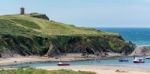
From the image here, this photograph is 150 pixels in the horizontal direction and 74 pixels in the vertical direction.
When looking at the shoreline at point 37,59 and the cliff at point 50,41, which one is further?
the cliff at point 50,41

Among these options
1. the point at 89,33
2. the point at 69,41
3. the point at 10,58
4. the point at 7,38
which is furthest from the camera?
the point at 89,33

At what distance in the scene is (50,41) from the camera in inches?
6875

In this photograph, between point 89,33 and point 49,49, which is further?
point 89,33

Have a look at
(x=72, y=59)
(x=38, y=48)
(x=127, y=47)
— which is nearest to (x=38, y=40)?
(x=38, y=48)

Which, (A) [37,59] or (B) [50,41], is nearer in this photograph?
(A) [37,59]

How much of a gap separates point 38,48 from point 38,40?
A: 5.32 m

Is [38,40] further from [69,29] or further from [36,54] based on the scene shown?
[69,29]

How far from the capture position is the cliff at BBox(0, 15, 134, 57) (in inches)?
6594

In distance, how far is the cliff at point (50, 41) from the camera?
168 metres

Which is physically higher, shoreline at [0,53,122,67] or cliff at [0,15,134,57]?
cliff at [0,15,134,57]

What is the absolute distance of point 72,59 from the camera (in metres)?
165

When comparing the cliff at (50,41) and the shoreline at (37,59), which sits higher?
the cliff at (50,41)

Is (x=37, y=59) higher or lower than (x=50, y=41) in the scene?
lower

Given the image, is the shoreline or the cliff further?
the cliff
